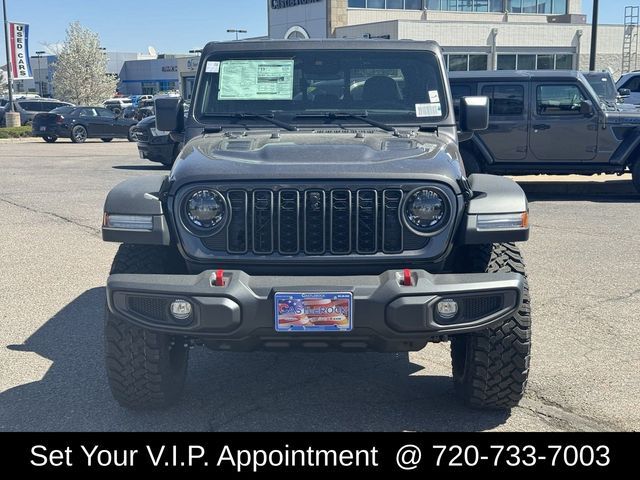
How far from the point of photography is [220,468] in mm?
3721

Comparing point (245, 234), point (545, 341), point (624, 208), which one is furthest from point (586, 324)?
point (624, 208)

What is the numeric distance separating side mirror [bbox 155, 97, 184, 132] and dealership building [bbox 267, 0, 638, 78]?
34.1 m

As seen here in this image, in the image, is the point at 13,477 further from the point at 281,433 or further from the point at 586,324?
the point at 586,324

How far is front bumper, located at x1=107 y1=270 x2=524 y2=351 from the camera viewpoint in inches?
144

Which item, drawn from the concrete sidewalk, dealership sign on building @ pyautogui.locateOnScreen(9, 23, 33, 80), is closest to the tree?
dealership sign on building @ pyautogui.locateOnScreen(9, 23, 33, 80)

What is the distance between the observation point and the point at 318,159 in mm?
4121

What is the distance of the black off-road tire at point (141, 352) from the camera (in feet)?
13.4

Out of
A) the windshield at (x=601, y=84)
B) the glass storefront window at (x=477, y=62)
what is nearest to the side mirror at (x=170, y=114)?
the windshield at (x=601, y=84)

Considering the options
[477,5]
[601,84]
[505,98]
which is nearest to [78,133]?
[601,84]

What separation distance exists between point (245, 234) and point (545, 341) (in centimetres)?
262

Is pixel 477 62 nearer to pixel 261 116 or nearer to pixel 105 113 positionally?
pixel 105 113

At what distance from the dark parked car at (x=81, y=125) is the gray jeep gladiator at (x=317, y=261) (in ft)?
84.5

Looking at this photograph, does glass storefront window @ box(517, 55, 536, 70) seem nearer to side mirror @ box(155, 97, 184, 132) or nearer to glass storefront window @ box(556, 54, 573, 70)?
glass storefront window @ box(556, 54, 573, 70)

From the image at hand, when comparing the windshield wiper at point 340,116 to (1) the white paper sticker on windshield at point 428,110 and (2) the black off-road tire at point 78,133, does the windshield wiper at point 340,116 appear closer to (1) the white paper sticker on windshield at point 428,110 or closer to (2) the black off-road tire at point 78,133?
(1) the white paper sticker on windshield at point 428,110
